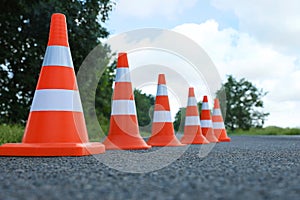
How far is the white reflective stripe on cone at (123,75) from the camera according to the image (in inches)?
264

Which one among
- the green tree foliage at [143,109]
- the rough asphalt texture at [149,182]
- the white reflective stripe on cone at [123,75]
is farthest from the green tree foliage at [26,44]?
the green tree foliage at [143,109]

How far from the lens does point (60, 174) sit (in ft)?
10.4

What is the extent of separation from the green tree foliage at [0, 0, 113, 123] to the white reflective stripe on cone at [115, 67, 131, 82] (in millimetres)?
5416

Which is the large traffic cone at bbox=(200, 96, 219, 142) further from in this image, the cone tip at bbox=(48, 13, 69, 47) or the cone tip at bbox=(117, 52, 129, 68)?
the cone tip at bbox=(48, 13, 69, 47)

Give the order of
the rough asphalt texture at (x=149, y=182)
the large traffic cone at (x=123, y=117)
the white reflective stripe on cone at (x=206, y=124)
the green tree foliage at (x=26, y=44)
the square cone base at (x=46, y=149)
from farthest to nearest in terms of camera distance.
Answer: the green tree foliage at (x=26, y=44), the white reflective stripe on cone at (x=206, y=124), the large traffic cone at (x=123, y=117), the square cone base at (x=46, y=149), the rough asphalt texture at (x=149, y=182)

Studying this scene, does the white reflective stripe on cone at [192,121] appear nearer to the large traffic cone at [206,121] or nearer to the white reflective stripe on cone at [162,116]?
the large traffic cone at [206,121]

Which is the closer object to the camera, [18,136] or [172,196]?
[172,196]

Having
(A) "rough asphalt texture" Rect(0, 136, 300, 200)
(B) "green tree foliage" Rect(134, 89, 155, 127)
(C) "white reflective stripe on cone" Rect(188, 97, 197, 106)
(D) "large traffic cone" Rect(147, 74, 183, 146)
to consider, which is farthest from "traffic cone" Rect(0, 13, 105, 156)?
(B) "green tree foliage" Rect(134, 89, 155, 127)

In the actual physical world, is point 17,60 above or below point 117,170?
above

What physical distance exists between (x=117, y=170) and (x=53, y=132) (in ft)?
5.45

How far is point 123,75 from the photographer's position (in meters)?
6.72

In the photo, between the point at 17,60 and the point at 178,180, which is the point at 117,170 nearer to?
the point at 178,180

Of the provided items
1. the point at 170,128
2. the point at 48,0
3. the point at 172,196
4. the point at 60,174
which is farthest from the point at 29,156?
the point at 48,0

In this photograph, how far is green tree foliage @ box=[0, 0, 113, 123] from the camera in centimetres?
1184
